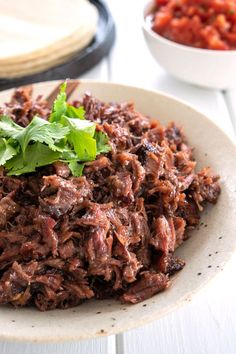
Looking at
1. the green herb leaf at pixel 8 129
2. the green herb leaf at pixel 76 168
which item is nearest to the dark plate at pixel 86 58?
the green herb leaf at pixel 8 129

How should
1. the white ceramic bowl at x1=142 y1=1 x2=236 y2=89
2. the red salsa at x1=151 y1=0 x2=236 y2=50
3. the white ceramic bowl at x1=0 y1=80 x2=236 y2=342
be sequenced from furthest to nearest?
the red salsa at x1=151 y1=0 x2=236 y2=50
the white ceramic bowl at x1=142 y1=1 x2=236 y2=89
the white ceramic bowl at x1=0 y1=80 x2=236 y2=342

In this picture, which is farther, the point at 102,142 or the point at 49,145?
the point at 102,142

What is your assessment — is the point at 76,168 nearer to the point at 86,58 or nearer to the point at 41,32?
the point at 86,58

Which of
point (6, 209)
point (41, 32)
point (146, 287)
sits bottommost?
point (41, 32)

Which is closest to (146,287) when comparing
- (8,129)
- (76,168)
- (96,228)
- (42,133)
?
(96,228)

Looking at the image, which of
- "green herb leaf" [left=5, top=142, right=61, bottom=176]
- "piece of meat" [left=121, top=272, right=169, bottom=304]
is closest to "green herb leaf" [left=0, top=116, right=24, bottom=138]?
"green herb leaf" [left=5, top=142, right=61, bottom=176]

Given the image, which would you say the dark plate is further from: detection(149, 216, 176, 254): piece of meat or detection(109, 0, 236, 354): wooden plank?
detection(109, 0, 236, 354): wooden plank

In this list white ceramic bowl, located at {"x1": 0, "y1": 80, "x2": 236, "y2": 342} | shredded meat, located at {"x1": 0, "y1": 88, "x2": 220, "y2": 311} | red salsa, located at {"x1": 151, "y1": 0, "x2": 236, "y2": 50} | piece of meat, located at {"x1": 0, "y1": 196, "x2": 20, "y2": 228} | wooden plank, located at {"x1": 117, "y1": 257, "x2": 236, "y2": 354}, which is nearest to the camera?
white ceramic bowl, located at {"x1": 0, "y1": 80, "x2": 236, "y2": 342}
